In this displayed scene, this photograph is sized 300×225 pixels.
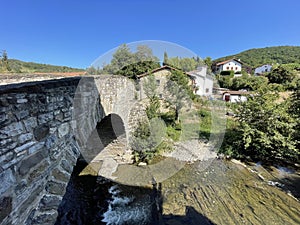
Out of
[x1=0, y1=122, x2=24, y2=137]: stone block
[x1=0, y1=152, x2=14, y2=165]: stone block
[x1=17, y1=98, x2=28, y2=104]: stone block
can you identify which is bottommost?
[x1=0, y1=152, x2=14, y2=165]: stone block

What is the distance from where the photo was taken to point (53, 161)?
7.12 feet

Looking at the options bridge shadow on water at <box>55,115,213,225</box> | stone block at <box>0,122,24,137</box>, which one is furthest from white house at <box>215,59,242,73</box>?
stone block at <box>0,122,24,137</box>

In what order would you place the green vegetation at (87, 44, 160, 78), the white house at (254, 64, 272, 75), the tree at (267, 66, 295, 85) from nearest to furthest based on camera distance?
the green vegetation at (87, 44, 160, 78) → the tree at (267, 66, 295, 85) → the white house at (254, 64, 272, 75)

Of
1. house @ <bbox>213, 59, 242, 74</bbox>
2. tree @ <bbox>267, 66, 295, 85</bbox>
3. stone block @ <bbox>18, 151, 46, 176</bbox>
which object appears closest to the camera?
stone block @ <bbox>18, 151, 46, 176</bbox>

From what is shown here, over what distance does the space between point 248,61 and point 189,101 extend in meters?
43.8

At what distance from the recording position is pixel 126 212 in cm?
441

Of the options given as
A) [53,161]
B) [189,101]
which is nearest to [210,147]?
[189,101]

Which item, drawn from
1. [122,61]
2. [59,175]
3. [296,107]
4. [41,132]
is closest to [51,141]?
[41,132]

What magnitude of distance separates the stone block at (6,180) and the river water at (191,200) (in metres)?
3.29

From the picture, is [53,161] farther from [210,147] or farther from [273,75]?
[273,75]

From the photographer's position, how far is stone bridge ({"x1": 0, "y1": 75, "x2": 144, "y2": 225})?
1.48 m

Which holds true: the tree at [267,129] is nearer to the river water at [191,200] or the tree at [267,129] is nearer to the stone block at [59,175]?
the river water at [191,200]

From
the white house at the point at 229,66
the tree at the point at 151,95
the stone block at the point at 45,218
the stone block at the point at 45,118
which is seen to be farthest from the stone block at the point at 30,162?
the white house at the point at 229,66

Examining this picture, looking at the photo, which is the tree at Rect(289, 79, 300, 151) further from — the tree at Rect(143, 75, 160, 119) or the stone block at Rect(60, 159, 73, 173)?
the stone block at Rect(60, 159, 73, 173)
